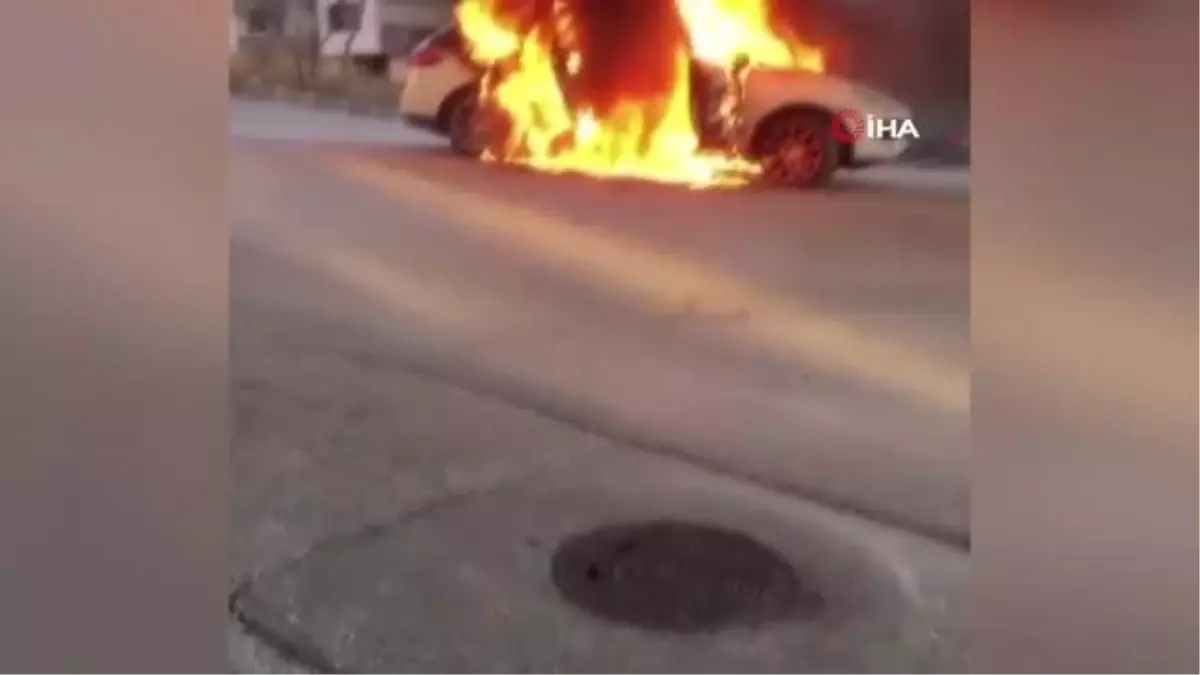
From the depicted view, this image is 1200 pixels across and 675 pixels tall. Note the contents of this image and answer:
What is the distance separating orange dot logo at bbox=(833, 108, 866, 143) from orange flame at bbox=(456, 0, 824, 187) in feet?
0.12

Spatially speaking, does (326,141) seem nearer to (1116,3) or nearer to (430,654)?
(430,654)

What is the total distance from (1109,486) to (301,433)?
533 mm

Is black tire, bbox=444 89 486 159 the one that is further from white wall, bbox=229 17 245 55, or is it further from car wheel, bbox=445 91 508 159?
white wall, bbox=229 17 245 55

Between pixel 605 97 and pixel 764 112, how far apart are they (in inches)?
4.3

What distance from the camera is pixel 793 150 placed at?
0.88m

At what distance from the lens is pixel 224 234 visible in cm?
86

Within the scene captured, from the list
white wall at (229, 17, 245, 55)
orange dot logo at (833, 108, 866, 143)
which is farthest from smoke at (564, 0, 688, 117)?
white wall at (229, 17, 245, 55)

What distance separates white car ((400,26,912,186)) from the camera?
86cm

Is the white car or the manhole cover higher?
the white car

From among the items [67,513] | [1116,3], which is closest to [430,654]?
[67,513]

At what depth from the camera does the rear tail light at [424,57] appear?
0.86 meters

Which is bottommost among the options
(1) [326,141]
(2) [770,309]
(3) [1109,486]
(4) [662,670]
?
(4) [662,670]

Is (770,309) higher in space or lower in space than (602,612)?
higher

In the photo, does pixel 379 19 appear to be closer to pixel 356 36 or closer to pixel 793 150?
pixel 356 36
